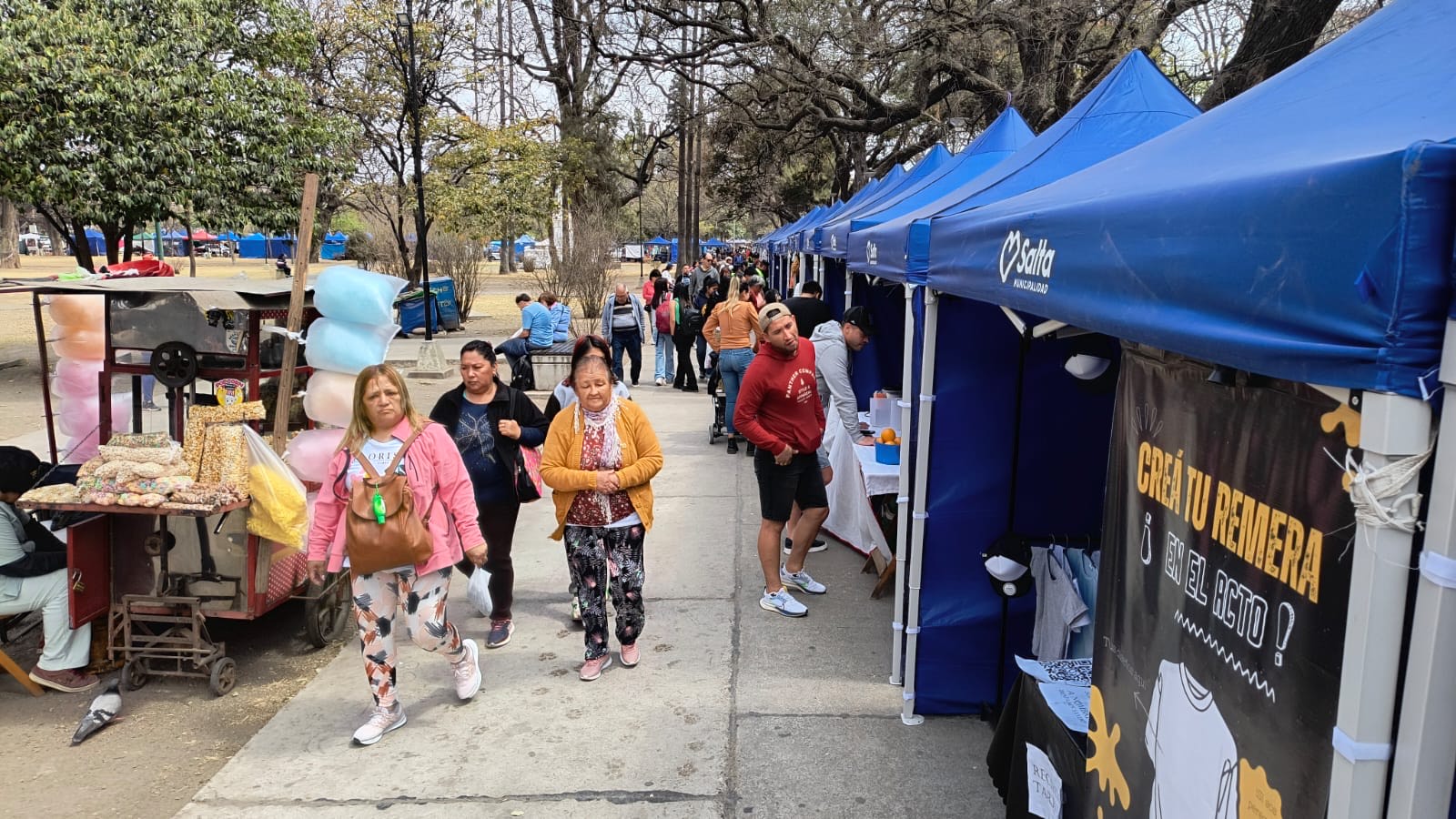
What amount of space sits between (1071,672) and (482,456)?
312cm

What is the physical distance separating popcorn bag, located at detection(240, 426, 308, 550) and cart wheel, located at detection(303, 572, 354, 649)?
0.65 metres

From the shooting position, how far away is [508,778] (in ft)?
13.7

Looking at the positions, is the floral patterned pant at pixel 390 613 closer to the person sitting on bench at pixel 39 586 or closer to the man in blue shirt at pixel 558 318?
the person sitting on bench at pixel 39 586

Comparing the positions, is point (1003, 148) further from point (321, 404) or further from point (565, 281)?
point (565, 281)

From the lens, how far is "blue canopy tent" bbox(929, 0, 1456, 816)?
4.61ft

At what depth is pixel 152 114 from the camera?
47.9 feet

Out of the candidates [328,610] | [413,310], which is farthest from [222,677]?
[413,310]

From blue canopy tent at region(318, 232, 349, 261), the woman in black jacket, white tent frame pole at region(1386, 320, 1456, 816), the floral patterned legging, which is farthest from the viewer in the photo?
blue canopy tent at region(318, 232, 349, 261)

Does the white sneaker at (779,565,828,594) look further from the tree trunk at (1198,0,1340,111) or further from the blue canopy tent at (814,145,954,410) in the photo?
the tree trunk at (1198,0,1340,111)

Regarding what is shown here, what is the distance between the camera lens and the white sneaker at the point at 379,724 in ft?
A: 14.6

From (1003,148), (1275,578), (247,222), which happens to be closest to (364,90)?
(247,222)

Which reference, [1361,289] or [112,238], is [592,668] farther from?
[112,238]

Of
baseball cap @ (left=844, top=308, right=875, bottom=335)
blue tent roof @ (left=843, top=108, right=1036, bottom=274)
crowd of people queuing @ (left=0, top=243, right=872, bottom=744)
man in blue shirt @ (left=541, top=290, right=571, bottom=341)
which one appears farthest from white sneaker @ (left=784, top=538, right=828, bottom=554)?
man in blue shirt @ (left=541, top=290, right=571, bottom=341)

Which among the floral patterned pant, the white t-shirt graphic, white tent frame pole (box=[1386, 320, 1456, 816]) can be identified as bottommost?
the floral patterned pant
